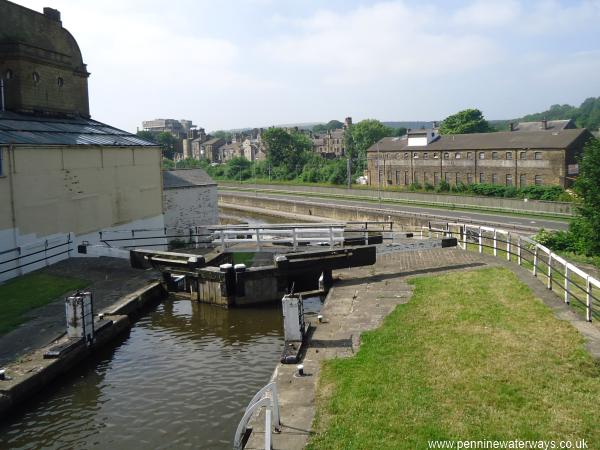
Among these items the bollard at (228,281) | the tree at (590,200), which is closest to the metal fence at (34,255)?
the bollard at (228,281)

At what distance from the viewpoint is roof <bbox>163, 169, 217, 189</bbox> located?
114ft

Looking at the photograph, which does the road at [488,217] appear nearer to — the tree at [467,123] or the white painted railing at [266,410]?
the white painted railing at [266,410]

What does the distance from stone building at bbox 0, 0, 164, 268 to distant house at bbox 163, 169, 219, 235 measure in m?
3.00

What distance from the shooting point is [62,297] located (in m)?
17.2

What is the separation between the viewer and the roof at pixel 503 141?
183ft

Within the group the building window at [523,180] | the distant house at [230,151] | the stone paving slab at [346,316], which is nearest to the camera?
the stone paving slab at [346,316]

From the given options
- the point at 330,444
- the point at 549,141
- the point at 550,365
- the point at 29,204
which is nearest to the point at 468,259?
the point at 550,365

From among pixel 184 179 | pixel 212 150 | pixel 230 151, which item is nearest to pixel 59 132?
pixel 184 179

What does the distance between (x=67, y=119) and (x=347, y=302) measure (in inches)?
853

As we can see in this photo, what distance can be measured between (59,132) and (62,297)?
10.9 meters

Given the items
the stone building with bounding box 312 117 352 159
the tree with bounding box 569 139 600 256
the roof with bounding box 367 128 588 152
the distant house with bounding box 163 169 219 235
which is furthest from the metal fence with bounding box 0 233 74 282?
the stone building with bounding box 312 117 352 159

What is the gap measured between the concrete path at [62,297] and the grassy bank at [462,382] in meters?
7.20

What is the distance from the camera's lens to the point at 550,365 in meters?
9.95

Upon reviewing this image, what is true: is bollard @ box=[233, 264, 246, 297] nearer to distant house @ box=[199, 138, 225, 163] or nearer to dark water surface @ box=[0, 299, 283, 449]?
dark water surface @ box=[0, 299, 283, 449]
